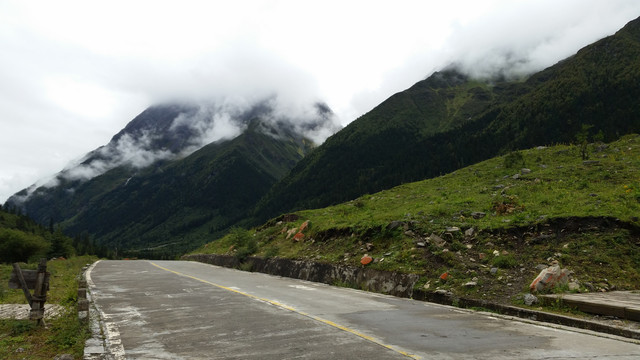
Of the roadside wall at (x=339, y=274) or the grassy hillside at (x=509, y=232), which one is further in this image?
the roadside wall at (x=339, y=274)

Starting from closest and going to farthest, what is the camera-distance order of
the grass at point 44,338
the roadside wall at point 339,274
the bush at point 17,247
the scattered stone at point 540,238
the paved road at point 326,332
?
the paved road at point 326,332 → the grass at point 44,338 → the scattered stone at point 540,238 → the roadside wall at point 339,274 → the bush at point 17,247

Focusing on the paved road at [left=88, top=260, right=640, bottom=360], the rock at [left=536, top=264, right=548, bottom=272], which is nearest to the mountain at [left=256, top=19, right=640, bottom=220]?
the rock at [left=536, top=264, right=548, bottom=272]

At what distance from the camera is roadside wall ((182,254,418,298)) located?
1357cm

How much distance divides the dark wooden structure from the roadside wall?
10.4m

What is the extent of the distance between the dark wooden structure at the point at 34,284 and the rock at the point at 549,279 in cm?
1258

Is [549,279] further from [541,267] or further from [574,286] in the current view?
[541,267]

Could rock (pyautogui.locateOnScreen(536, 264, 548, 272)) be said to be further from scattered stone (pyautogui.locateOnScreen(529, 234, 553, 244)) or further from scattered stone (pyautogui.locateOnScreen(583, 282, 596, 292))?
scattered stone (pyautogui.locateOnScreen(529, 234, 553, 244))

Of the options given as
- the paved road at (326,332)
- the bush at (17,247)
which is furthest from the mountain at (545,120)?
the paved road at (326,332)

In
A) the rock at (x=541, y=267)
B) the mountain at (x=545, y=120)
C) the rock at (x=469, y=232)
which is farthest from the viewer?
the mountain at (x=545, y=120)

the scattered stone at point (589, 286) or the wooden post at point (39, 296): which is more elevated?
the scattered stone at point (589, 286)

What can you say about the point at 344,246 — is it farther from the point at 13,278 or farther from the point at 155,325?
the point at 13,278

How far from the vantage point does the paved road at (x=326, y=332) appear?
20.2 ft

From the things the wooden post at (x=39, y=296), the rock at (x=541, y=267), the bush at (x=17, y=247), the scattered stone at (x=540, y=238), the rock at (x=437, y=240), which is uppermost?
the scattered stone at (x=540, y=238)

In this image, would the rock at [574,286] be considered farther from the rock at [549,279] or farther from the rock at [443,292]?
the rock at [443,292]
